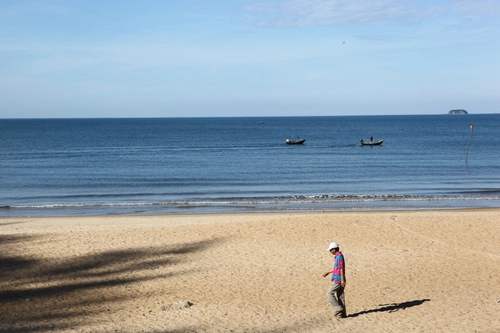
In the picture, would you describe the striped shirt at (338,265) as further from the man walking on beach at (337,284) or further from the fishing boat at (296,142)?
the fishing boat at (296,142)

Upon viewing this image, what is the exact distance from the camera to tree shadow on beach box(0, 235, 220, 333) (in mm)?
14117

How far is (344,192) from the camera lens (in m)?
39.4

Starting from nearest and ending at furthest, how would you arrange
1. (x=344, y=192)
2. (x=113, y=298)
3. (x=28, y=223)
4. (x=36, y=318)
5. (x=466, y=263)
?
1. (x=36, y=318)
2. (x=113, y=298)
3. (x=466, y=263)
4. (x=28, y=223)
5. (x=344, y=192)

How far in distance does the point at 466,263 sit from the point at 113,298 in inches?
407

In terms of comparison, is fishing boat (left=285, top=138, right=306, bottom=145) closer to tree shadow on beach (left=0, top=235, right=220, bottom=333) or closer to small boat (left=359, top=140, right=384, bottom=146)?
small boat (left=359, top=140, right=384, bottom=146)

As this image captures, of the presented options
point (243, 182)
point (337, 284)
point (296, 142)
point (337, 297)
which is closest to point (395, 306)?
point (337, 297)

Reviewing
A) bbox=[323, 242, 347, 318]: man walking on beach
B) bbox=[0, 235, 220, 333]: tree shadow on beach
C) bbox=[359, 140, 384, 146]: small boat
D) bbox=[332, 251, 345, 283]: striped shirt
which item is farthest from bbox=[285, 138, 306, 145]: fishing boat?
bbox=[332, 251, 345, 283]: striped shirt

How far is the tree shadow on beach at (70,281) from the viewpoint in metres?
14.1

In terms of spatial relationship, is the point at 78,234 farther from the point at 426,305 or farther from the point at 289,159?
the point at 289,159

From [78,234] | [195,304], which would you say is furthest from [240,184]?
[195,304]

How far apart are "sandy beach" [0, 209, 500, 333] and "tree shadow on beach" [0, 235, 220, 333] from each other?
3cm

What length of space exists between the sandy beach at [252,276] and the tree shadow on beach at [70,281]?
0.10 feet

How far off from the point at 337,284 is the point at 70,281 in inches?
305

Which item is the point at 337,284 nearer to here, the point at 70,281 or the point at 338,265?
the point at 338,265
